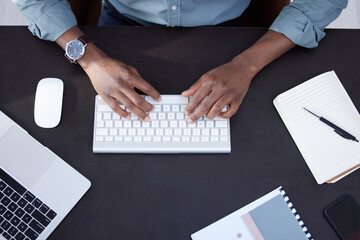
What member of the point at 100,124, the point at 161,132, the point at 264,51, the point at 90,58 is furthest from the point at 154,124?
the point at 264,51

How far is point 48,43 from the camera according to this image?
0.88 m

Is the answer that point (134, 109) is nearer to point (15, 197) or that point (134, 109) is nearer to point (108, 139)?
point (108, 139)

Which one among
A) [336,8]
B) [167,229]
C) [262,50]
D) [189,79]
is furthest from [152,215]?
[336,8]

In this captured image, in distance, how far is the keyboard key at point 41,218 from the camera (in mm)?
739

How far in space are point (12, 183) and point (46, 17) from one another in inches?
16.4

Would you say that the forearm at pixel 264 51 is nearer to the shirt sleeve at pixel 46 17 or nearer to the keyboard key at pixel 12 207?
the shirt sleeve at pixel 46 17

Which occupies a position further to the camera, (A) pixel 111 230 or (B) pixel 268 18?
(B) pixel 268 18

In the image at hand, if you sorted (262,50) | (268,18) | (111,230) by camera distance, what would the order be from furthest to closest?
1. (268,18)
2. (262,50)
3. (111,230)

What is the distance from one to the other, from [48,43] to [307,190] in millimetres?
754

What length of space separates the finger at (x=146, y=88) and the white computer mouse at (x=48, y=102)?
19cm

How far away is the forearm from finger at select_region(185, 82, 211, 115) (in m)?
0.12

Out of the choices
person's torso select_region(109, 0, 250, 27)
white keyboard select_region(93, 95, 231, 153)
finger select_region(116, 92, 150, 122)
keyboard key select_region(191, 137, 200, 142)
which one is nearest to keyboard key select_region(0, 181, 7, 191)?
white keyboard select_region(93, 95, 231, 153)

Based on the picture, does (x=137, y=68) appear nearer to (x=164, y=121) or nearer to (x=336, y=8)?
(x=164, y=121)

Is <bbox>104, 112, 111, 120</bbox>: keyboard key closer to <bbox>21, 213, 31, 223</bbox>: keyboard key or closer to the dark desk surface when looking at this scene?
the dark desk surface
